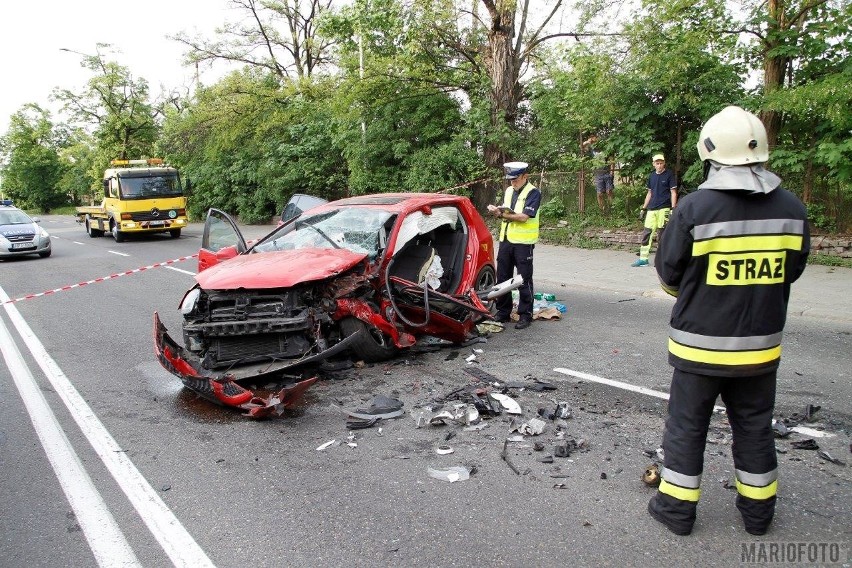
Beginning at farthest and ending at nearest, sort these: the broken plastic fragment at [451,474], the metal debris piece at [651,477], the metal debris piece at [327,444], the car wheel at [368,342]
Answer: the car wheel at [368,342], the metal debris piece at [327,444], the broken plastic fragment at [451,474], the metal debris piece at [651,477]

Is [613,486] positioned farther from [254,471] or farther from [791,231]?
[254,471]

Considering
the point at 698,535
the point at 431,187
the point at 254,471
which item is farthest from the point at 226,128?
the point at 698,535

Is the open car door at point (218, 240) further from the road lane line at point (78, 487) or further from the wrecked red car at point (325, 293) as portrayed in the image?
the road lane line at point (78, 487)

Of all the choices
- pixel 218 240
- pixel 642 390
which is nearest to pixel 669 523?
pixel 642 390

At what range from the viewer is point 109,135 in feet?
130

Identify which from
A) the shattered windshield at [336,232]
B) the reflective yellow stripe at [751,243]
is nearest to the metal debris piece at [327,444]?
the shattered windshield at [336,232]

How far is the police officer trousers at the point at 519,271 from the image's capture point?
23.2ft

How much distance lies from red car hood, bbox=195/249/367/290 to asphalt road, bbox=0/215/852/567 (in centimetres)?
96

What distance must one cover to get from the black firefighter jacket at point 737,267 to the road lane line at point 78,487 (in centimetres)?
283

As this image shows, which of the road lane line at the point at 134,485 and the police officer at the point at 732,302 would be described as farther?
the road lane line at the point at 134,485

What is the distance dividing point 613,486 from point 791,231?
161 cm

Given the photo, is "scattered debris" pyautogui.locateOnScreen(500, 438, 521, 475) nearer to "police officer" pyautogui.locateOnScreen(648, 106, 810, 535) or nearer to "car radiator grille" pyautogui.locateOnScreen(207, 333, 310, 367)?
"police officer" pyautogui.locateOnScreen(648, 106, 810, 535)

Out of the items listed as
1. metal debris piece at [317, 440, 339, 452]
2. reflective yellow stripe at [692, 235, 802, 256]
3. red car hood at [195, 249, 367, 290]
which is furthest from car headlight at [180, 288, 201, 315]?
reflective yellow stripe at [692, 235, 802, 256]

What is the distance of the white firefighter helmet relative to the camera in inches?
109
